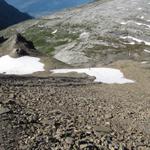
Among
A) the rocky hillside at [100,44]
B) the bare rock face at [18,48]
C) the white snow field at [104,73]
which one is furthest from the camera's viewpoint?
the rocky hillside at [100,44]

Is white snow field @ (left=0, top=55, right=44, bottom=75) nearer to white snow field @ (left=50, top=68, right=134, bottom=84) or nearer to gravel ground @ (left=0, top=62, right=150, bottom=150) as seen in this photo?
white snow field @ (left=50, top=68, right=134, bottom=84)

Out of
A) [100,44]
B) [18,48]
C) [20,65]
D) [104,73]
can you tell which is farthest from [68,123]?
[100,44]

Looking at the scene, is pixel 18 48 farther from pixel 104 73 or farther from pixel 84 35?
pixel 84 35

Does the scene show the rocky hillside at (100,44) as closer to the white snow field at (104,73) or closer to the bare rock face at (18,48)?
the bare rock face at (18,48)

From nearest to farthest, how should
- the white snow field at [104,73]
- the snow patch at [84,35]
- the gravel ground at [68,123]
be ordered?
the gravel ground at [68,123] < the white snow field at [104,73] < the snow patch at [84,35]

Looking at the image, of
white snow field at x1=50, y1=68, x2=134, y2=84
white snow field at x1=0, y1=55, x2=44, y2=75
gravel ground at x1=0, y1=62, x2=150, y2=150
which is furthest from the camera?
white snow field at x1=0, y1=55, x2=44, y2=75

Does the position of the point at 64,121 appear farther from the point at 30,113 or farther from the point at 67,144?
the point at 67,144

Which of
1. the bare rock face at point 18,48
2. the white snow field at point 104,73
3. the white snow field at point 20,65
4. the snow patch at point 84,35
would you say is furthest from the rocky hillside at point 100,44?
the white snow field at point 104,73

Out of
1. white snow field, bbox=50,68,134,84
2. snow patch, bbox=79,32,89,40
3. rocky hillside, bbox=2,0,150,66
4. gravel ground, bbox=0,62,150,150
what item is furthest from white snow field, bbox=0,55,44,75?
snow patch, bbox=79,32,89,40

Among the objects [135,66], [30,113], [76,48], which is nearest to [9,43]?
[135,66]
